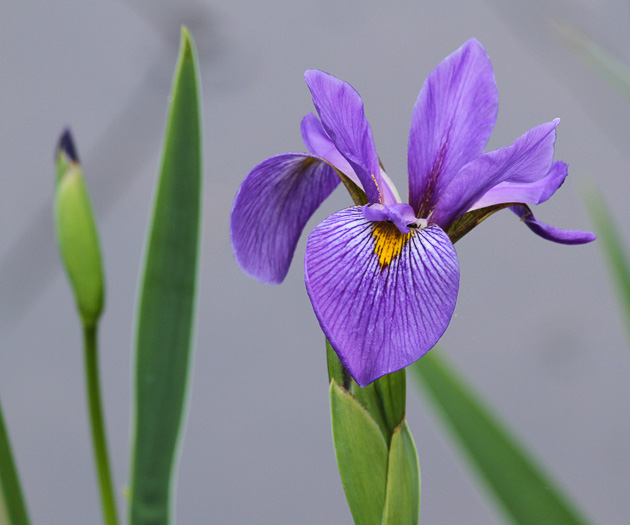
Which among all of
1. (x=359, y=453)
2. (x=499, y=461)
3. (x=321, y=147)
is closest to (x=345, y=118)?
(x=321, y=147)

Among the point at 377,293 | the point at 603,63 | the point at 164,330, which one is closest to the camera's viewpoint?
the point at 377,293

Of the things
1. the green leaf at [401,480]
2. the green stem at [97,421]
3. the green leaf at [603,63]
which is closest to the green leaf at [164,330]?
the green stem at [97,421]

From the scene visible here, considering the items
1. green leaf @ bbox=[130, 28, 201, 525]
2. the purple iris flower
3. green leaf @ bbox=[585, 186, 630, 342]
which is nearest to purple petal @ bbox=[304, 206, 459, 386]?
the purple iris flower

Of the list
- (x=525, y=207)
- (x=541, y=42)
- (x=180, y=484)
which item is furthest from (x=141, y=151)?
(x=525, y=207)

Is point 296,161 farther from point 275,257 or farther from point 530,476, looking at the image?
point 530,476

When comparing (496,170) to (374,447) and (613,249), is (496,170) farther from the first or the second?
(613,249)

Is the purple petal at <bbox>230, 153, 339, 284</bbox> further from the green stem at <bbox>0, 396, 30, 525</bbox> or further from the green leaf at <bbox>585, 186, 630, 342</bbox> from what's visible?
the green leaf at <bbox>585, 186, 630, 342</bbox>

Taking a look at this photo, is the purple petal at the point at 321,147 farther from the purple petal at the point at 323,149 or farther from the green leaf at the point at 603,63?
the green leaf at the point at 603,63

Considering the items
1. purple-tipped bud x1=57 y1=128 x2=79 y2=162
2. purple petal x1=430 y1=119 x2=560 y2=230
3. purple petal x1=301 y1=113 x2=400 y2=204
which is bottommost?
purple petal x1=430 y1=119 x2=560 y2=230
